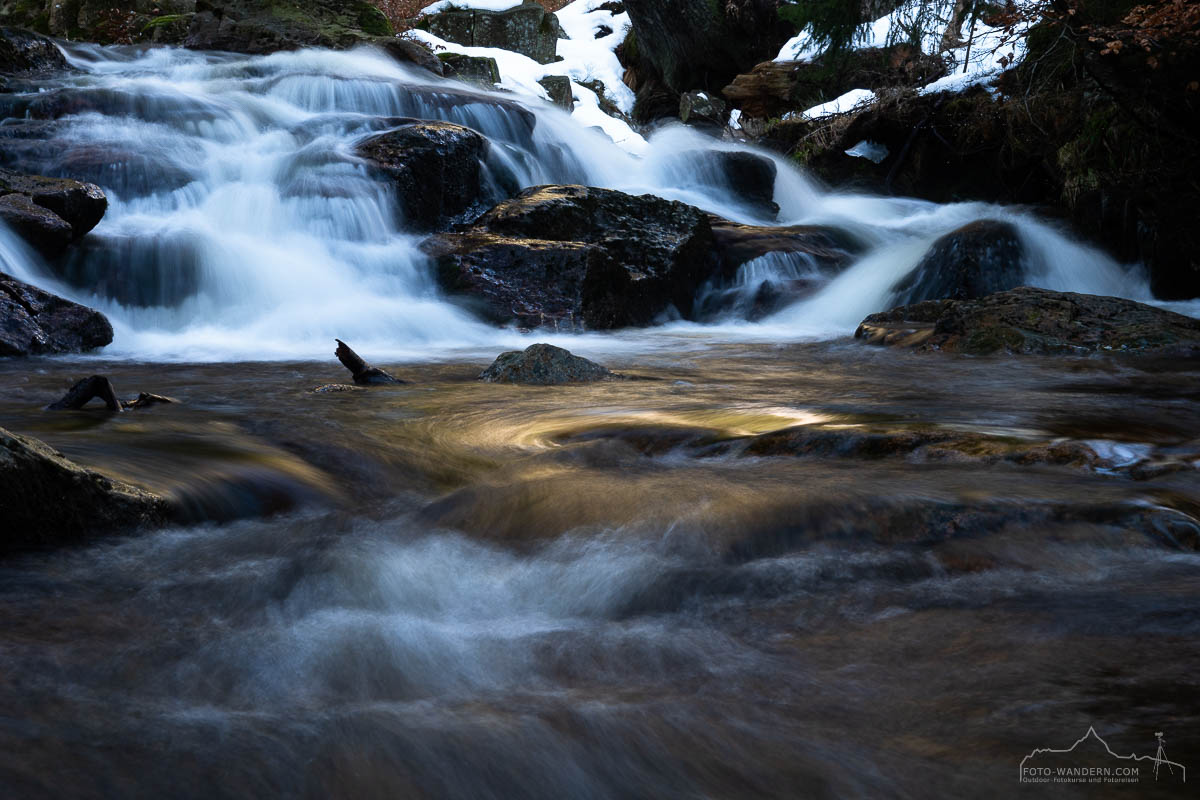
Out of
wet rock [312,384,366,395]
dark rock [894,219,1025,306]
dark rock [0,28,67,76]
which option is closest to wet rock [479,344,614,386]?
wet rock [312,384,366,395]

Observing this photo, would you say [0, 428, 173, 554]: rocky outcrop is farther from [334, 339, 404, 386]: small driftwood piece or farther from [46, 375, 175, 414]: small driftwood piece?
[334, 339, 404, 386]: small driftwood piece

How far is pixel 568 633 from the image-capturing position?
2.17m

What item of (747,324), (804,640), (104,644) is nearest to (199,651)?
(104,644)

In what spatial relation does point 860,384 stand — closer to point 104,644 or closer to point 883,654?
point 883,654

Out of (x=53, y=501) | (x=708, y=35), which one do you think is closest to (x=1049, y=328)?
(x=53, y=501)

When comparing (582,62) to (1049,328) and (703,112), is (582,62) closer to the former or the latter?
(703,112)

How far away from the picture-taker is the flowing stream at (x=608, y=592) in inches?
59.6

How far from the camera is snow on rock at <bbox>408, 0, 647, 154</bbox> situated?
809 inches

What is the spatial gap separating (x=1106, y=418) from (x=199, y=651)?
391 centimetres

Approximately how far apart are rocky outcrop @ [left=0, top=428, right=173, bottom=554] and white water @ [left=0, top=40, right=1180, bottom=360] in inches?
173

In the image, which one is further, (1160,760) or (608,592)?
(608,592)

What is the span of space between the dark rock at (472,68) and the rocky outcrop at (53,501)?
16.0 meters

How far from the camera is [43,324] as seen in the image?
6.61 meters

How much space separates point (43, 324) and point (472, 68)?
1341cm
